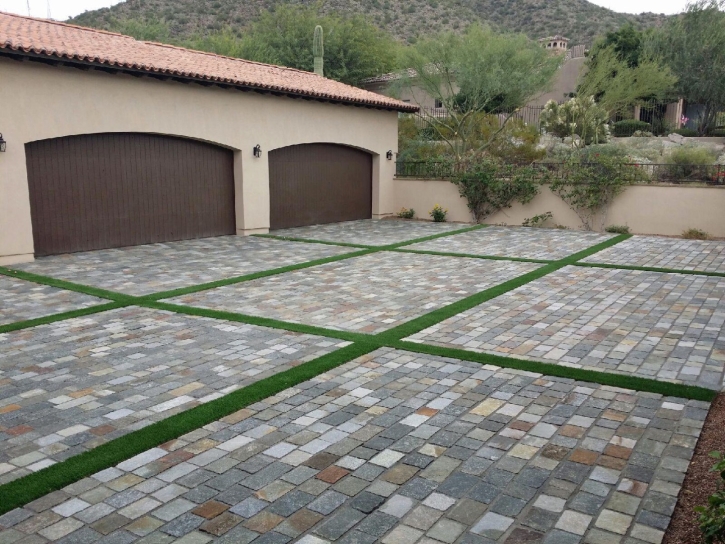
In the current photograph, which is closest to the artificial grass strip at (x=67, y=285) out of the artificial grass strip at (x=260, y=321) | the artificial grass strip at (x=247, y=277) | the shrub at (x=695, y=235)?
the artificial grass strip at (x=247, y=277)

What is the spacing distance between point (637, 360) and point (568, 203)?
42.8 ft

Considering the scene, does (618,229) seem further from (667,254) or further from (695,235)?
(667,254)

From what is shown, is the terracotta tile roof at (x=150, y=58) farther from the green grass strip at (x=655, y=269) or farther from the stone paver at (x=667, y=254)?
the green grass strip at (x=655, y=269)

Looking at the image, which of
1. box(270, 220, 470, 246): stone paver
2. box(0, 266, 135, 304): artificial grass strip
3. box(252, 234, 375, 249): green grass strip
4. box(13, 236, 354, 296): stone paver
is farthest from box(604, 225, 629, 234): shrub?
box(0, 266, 135, 304): artificial grass strip

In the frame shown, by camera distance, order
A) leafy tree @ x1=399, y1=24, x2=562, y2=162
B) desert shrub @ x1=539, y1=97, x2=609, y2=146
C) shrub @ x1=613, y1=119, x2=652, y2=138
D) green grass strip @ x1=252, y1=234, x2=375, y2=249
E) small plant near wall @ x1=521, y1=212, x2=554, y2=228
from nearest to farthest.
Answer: green grass strip @ x1=252, y1=234, x2=375, y2=249 → small plant near wall @ x1=521, y1=212, x2=554, y2=228 → leafy tree @ x1=399, y1=24, x2=562, y2=162 → desert shrub @ x1=539, y1=97, x2=609, y2=146 → shrub @ x1=613, y1=119, x2=652, y2=138

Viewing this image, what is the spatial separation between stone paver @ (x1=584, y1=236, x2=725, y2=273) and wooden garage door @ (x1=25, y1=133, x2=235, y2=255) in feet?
30.3

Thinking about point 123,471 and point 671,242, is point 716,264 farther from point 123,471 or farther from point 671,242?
point 123,471

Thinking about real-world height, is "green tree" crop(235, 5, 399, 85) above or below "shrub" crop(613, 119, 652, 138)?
above

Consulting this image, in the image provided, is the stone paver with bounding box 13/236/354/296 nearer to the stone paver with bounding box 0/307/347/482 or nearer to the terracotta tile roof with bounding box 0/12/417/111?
the stone paver with bounding box 0/307/347/482

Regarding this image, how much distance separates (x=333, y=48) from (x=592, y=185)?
998 inches

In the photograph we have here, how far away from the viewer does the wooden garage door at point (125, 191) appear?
13.0 meters

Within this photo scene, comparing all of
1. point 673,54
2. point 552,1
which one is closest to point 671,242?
point 673,54

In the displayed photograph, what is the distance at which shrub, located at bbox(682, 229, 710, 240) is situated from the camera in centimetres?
1683

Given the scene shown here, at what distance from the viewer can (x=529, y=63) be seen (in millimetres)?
24031
